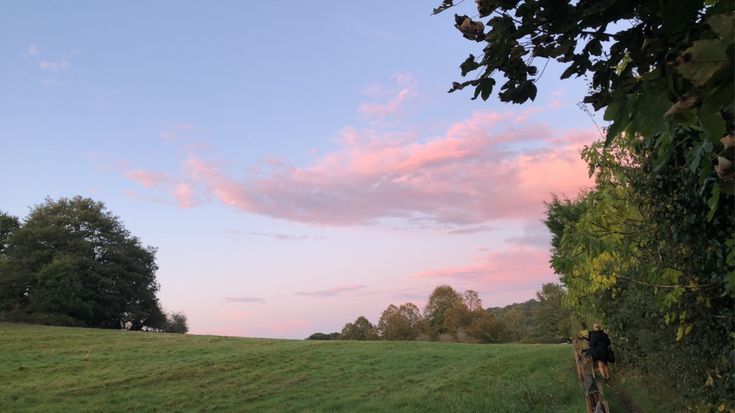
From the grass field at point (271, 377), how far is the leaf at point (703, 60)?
45.8 ft

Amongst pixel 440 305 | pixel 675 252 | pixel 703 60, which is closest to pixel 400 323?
pixel 440 305

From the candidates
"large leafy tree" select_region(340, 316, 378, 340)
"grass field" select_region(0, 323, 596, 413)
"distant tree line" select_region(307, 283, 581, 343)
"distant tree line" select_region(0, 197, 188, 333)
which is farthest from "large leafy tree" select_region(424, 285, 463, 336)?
"grass field" select_region(0, 323, 596, 413)

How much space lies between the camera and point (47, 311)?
6106cm

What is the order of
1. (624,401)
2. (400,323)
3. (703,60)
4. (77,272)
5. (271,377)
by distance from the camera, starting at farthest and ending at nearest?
(400,323) < (77,272) < (271,377) < (624,401) < (703,60)

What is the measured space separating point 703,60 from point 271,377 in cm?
2686

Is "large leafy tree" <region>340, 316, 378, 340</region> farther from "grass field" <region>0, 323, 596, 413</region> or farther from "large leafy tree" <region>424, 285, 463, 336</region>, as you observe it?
"grass field" <region>0, 323, 596, 413</region>

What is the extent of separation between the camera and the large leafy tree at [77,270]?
6153 centimetres

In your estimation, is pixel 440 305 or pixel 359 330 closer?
pixel 359 330

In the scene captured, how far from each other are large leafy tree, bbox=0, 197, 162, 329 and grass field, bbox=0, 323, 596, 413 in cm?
2412

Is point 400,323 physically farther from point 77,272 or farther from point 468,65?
point 468,65

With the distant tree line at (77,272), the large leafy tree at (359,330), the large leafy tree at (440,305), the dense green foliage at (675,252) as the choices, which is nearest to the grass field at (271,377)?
the dense green foliage at (675,252)

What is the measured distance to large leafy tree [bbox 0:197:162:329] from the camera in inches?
2422

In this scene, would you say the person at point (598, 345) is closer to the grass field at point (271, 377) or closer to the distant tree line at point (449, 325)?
the grass field at point (271, 377)

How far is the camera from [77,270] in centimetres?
6531
